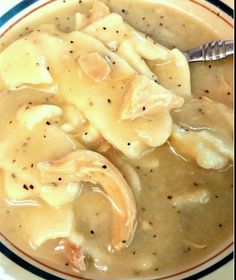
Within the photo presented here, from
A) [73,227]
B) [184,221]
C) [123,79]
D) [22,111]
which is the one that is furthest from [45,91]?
[184,221]

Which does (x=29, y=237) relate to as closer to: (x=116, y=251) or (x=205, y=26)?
(x=116, y=251)

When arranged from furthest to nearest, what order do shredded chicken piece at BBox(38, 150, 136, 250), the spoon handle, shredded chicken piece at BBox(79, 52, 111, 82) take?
the spoon handle
shredded chicken piece at BBox(79, 52, 111, 82)
shredded chicken piece at BBox(38, 150, 136, 250)

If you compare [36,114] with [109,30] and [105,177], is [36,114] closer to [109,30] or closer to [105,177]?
[105,177]

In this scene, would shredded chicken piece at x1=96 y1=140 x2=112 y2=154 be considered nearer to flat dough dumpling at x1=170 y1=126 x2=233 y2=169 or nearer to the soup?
the soup

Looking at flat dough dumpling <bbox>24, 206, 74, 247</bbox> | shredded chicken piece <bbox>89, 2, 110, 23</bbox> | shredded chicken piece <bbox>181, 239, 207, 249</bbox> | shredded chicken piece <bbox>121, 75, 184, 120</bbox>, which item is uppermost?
shredded chicken piece <bbox>89, 2, 110, 23</bbox>

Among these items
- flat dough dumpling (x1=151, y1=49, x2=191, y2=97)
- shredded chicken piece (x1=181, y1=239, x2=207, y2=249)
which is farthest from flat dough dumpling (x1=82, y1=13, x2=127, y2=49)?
shredded chicken piece (x1=181, y1=239, x2=207, y2=249)

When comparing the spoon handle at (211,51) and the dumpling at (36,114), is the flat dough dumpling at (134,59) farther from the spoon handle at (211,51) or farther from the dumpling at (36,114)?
the dumpling at (36,114)

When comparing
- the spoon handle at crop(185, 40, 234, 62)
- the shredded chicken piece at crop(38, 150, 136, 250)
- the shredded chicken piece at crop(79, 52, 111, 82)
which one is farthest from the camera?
the spoon handle at crop(185, 40, 234, 62)
